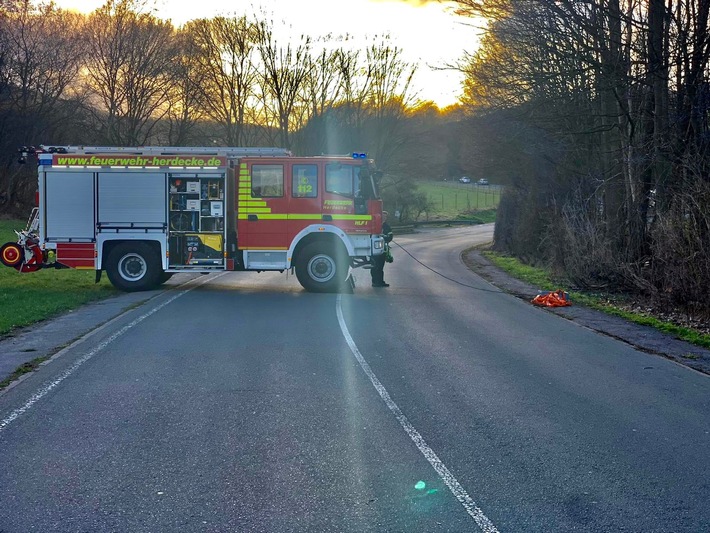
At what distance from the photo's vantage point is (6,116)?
44000 millimetres

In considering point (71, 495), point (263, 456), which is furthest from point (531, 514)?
point (71, 495)

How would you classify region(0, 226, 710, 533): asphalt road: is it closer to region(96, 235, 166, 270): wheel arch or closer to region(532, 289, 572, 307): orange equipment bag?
region(532, 289, 572, 307): orange equipment bag

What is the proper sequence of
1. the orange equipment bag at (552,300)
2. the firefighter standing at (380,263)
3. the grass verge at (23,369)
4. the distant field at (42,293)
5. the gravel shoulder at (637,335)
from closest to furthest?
1. the grass verge at (23,369)
2. the gravel shoulder at (637,335)
3. the distant field at (42,293)
4. the orange equipment bag at (552,300)
5. the firefighter standing at (380,263)

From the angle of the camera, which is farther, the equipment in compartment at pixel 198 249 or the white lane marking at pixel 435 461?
the equipment in compartment at pixel 198 249

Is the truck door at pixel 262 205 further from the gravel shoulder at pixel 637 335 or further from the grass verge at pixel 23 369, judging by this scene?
the grass verge at pixel 23 369

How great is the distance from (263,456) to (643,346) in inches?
294

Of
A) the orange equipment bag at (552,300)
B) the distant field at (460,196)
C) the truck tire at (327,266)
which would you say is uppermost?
the distant field at (460,196)

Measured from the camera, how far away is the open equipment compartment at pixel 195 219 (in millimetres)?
17875

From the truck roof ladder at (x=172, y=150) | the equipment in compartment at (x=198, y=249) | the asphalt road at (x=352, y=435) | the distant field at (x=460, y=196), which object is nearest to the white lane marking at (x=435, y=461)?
the asphalt road at (x=352, y=435)

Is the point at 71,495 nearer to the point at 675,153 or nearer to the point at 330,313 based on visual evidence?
the point at 330,313

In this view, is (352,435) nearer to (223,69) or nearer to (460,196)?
(223,69)

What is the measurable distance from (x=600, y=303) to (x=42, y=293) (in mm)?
12348

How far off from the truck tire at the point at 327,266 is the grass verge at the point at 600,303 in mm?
5343

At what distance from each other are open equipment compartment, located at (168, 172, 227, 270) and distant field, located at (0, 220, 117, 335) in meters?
1.97
